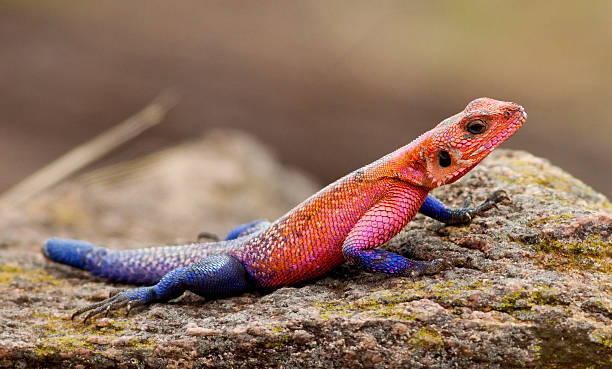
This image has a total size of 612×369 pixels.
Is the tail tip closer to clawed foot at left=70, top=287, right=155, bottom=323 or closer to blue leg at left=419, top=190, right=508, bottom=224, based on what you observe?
clawed foot at left=70, top=287, right=155, bottom=323

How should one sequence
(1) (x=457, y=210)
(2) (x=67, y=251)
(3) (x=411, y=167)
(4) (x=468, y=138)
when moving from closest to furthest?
(4) (x=468, y=138)
(3) (x=411, y=167)
(1) (x=457, y=210)
(2) (x=67, y=251)

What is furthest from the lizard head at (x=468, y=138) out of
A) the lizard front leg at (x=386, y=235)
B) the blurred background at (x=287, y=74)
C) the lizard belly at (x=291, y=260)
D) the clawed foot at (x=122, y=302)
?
the blurred background at (x=287, y=74)

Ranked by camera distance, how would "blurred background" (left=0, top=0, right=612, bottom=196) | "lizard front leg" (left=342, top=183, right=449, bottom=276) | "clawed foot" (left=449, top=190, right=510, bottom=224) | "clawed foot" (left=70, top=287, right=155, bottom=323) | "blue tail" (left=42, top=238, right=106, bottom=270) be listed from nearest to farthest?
"lizard front leg" (left=342, top=183, right=449, bottom=276) → "clawed foot" (left=70, top=287, right=155, bottom=323) → "clawed foot" (left=449, top=190, right=510, bottom=224) → "blue tail" (left=42, top=238, right=106, bottom=270) → "blurred background" (left=0, top=0, right=612, bottom=196)

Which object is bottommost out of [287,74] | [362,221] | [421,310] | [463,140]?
[421,310]

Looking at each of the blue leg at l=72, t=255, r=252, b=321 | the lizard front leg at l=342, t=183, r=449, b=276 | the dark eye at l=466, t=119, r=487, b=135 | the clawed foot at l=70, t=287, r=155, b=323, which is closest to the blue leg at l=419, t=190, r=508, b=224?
the lizard front leg at l=342, t=183, r=449, b=276

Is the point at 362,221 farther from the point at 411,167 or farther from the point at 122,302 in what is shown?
the point at 122,302

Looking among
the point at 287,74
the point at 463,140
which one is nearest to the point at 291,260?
the point at 463,140

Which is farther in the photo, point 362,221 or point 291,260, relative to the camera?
point 291,260

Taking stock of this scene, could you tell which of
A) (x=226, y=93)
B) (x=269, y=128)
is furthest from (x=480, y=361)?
(x=226, y=93)
